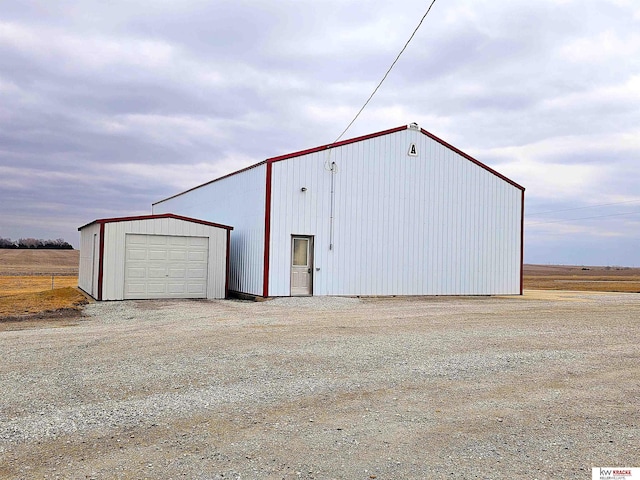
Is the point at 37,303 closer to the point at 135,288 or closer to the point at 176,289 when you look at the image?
the point at 135,288

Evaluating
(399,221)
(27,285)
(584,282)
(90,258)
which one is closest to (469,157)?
(399,221)

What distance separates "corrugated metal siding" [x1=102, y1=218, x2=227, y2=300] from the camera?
744 inches

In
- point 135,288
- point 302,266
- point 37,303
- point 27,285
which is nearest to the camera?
point 37,303

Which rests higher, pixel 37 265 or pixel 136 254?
pixel 136 254

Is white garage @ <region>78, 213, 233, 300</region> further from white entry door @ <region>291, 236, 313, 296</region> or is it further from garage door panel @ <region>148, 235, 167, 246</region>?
white entry door @ <region>291, 236, 313, 296</region>

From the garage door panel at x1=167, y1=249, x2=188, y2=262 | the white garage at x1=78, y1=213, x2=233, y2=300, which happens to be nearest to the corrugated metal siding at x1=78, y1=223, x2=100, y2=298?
the white garage at x1=78, y1=213, x2=233, y2=300

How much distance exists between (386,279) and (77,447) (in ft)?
55.9

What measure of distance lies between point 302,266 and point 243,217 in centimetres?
313

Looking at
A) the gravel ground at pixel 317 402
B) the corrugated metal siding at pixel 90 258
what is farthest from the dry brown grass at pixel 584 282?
the gravel ground at pixel 317 402

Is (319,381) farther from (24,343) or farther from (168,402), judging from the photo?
(24,343)

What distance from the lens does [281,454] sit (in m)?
4.89

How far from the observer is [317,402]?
6.42m

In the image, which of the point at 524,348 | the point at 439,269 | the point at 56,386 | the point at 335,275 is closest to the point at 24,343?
the point at 56,386

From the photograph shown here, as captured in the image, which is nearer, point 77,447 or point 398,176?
point 77,447
